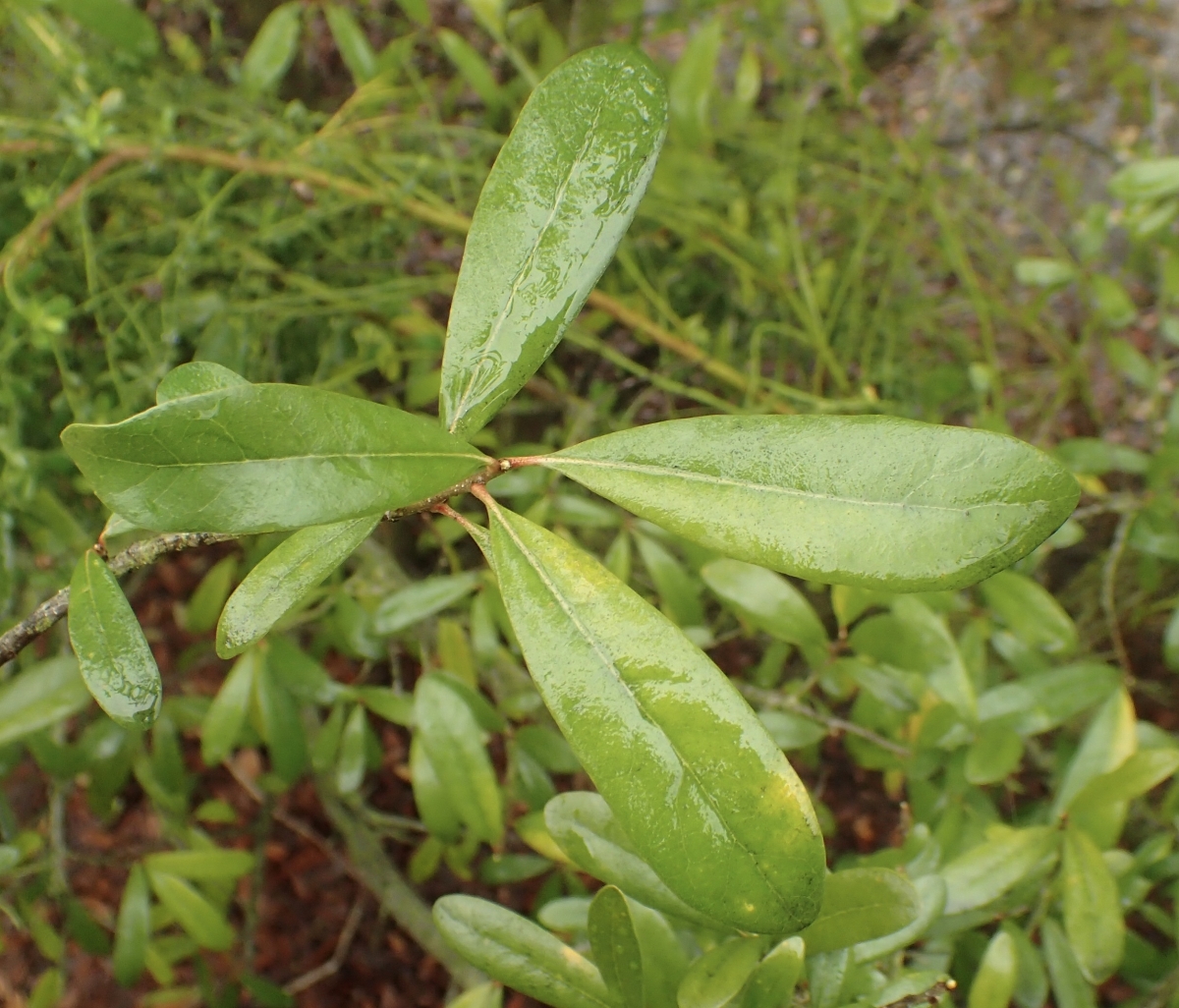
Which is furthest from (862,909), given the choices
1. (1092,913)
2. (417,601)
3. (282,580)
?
(417,601)

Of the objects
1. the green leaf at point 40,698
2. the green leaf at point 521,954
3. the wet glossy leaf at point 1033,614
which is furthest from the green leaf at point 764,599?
the green leaf at point 40,698

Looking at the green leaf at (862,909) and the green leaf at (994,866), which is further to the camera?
the green leaf at (994,866)

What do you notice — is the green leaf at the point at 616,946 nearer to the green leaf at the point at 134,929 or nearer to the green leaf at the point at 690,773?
the green leaf at the point at 690,773

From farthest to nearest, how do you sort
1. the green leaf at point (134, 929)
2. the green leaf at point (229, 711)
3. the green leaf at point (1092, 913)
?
the green leaf at point (134, 929) < the green leaf at point (229, 711) < the green leaf at point (1092, 913)

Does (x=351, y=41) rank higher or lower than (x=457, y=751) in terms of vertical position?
higher

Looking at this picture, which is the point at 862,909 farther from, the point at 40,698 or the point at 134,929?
the point at 134,929

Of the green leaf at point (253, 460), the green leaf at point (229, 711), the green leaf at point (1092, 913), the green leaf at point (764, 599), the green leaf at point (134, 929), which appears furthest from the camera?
the green leaf at point (134, 929)

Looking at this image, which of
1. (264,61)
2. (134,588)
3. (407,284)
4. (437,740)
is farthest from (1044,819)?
(134,588)
